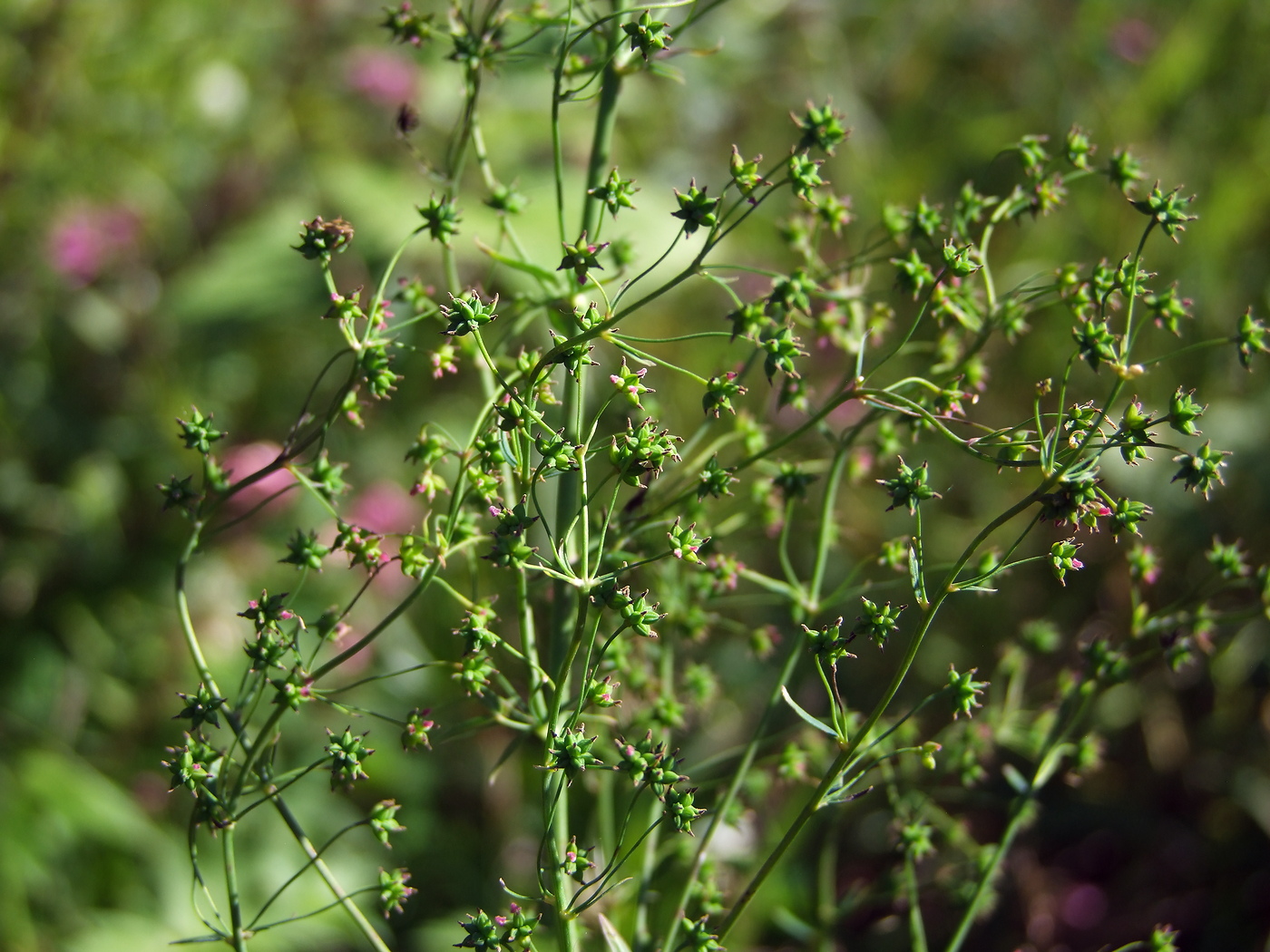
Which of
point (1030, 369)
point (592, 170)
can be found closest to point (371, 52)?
point (1030, 369)

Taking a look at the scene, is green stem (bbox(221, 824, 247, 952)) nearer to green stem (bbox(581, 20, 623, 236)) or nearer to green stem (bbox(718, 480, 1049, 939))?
green stem (bbox(718, 480, 1049, 939))

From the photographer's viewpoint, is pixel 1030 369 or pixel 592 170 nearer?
pixel 592 170

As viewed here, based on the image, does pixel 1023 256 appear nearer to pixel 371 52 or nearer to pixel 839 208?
pixel 371 52

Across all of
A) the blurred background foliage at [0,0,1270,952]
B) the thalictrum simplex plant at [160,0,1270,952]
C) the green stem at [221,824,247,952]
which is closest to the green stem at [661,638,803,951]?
the thalictrum simplex plant at [160,0,1270,952]

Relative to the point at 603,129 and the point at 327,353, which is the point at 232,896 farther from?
the point at 327,353

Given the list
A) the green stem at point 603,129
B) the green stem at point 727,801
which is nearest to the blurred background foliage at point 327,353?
the green stem at point 727,801

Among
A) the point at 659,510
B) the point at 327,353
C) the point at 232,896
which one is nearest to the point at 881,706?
the point at 659,510

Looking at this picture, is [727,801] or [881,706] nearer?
[881,706]

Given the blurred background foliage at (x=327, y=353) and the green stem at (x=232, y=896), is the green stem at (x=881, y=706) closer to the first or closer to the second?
the green stem at (x=232, y=896)
